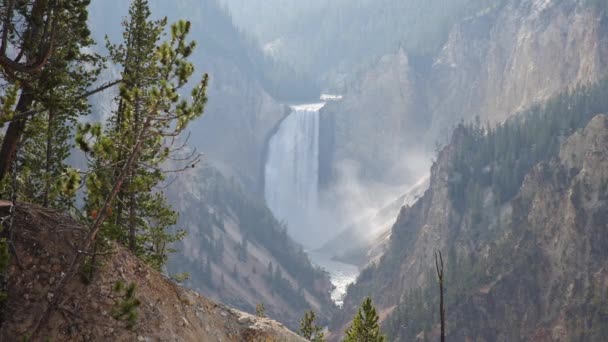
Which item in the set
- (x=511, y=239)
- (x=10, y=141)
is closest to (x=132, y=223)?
(x=10, y=141)

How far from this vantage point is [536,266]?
100m

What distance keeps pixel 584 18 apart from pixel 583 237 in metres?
109

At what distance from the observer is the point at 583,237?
A: 9388 cm

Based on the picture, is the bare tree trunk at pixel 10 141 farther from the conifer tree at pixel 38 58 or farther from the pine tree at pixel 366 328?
the pine tree at pixel 366 328

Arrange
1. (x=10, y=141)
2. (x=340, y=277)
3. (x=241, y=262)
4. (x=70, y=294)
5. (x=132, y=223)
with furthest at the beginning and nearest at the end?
1. (x=340, y=277)
2. (x=241, y=262)
3. (x=132, y=223)
4. (x=10, y=141)
5. (x=70, y=294)

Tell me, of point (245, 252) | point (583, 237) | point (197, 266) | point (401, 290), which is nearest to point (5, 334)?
point (583, 237)

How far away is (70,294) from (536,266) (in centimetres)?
9206

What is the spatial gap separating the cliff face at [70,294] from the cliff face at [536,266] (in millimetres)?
71974

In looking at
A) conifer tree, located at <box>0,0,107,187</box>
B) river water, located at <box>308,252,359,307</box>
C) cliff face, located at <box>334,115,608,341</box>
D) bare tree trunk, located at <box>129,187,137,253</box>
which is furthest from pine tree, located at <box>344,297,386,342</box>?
river water, located at <box>308,252,359,307</box>

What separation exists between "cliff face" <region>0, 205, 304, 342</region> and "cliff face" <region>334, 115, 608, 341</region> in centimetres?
7197

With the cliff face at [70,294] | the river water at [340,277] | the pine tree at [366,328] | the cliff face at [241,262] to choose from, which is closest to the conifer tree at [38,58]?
the cliff face at [70,294]

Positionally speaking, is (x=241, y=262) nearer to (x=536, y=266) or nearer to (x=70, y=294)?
(x=536, y=266)

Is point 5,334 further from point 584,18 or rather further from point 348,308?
point 584,18

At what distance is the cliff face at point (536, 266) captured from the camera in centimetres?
8844
